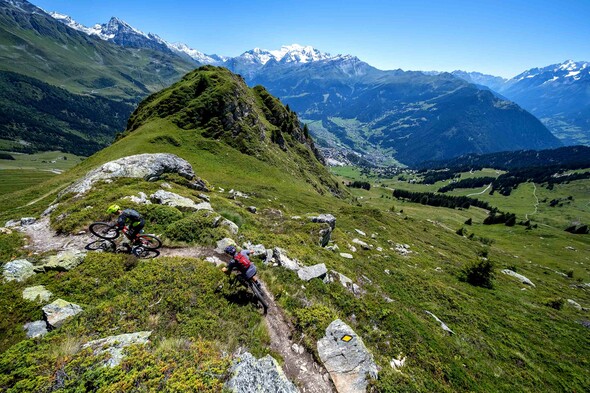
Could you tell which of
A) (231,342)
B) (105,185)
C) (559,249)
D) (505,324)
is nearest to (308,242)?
(231,342)

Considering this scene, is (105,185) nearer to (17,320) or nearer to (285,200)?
(17,320)

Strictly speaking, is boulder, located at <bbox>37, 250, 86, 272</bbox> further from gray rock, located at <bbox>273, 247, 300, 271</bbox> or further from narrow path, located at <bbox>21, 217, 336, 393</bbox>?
gray rock, located at <bbox>273, 247, 300, 271</bbox>

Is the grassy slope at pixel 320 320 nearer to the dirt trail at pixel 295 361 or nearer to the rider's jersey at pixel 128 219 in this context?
the dirt trail at pixel 295 361

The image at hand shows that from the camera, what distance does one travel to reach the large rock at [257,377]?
9.61 m

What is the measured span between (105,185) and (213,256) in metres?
18.7

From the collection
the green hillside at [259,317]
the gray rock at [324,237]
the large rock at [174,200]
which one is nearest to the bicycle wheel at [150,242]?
the green hillside at [259,317]

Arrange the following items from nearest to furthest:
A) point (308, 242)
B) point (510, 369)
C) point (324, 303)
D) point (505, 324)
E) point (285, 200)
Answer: point (324, 303) < point (510, 369) < point (505, 324) < point (308, 242) < point (285, 200)

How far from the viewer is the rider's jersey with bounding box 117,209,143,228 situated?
16.4 m

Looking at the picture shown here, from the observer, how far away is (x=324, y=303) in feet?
54.8

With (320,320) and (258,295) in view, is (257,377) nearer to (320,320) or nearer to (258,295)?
(258,295)

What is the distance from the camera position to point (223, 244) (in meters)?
19.6

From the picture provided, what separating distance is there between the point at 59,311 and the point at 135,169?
27030 millimetres

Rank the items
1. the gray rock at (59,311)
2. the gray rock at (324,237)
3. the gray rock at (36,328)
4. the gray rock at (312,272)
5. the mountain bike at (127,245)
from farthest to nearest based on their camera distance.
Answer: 1. the gray rock at (324,237)
2. the gray rock at (312,272)
3. the mountain bike at (127,245)
4. the gray rock at (59,311)
5. the gray rock at (36,328)

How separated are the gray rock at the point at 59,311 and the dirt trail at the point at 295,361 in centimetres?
881
